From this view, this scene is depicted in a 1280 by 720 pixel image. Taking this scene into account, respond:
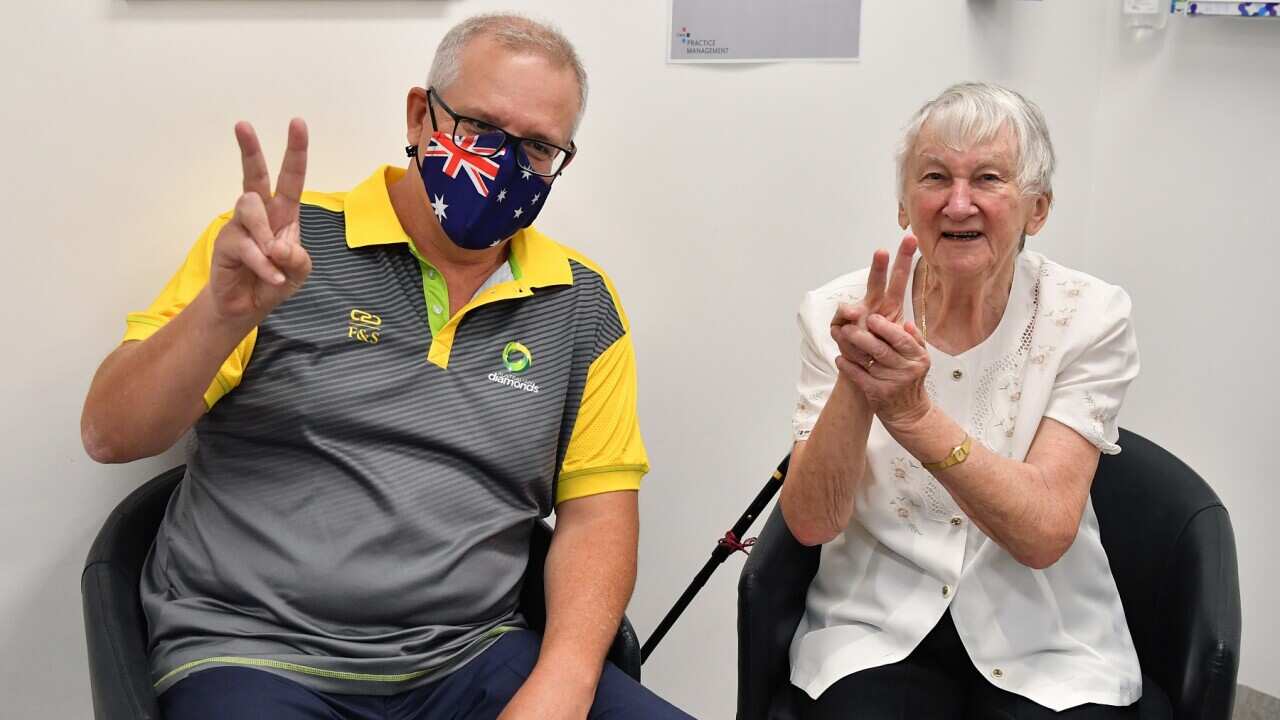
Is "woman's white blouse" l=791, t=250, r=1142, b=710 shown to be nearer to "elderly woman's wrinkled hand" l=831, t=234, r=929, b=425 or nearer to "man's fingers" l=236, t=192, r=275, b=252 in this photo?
"elderly woman's wrinkled hand" l=831, t=234, r=929, b=425

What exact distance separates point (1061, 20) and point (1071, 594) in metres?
1.49

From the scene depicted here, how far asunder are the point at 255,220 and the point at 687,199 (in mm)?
1110

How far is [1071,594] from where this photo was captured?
179 cm

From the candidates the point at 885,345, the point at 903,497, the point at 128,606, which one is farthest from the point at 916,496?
the point at 128,606

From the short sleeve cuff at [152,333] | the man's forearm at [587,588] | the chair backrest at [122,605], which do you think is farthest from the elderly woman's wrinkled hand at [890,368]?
the chair backrest at [122,605]

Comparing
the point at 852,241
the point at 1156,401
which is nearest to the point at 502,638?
the point at 852,241

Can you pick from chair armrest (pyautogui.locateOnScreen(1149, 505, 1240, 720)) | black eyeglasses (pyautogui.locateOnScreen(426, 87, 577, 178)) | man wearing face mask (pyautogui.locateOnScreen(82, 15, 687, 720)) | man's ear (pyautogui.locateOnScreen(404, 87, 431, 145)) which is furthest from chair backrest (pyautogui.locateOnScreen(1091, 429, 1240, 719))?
man's ear (pyautogui.locateOnScreen(404, 87, 431, 145))

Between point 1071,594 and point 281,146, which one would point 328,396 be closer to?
point 281,146

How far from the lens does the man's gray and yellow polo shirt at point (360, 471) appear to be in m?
1.61

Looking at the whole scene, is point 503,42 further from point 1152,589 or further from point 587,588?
point 1152,589

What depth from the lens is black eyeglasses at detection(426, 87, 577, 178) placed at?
168cm

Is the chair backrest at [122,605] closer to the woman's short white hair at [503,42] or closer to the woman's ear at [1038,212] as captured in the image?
the woman's short white hair at [503,42]

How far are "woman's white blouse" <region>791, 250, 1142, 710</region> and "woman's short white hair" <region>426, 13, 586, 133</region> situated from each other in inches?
20.2

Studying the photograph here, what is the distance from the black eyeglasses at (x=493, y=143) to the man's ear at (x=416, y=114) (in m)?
0.02
